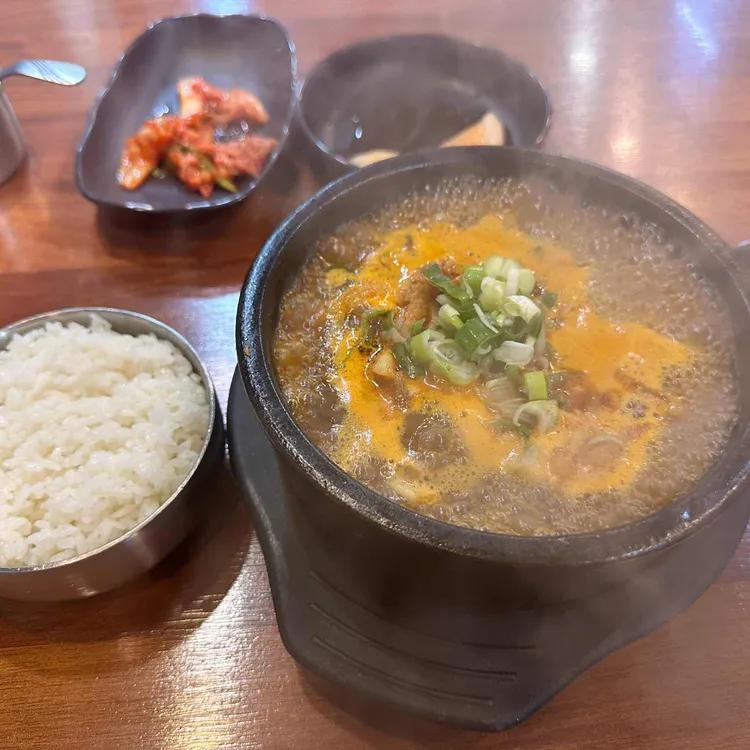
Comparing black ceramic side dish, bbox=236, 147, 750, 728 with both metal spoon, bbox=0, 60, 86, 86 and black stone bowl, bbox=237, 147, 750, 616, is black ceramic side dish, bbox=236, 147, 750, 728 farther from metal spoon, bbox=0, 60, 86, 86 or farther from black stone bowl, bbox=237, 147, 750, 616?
metal spoon, bbox=0, 60, 86, 86

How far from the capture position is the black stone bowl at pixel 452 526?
102 centimetres

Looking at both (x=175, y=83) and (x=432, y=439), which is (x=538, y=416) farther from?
(x=175, y=83)

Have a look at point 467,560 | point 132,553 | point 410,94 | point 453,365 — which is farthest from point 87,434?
point 410,94

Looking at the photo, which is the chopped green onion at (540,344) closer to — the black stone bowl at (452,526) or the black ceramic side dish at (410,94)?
the black stone bowl at (452,526)

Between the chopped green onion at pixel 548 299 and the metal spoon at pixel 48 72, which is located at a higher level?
the metal spoon at pixel 48 72

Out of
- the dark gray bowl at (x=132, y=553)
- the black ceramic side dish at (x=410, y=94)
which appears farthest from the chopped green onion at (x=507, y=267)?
the black ceramic side dish at (x=410, y=94)

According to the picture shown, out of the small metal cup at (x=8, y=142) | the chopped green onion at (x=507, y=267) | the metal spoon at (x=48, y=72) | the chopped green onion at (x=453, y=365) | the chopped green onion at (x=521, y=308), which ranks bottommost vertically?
the small metal cup at (x=8, y=142)

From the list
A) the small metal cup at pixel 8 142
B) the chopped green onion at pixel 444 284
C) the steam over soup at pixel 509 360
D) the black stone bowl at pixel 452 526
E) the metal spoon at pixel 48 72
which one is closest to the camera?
the black stone bowl at pixel 452 526

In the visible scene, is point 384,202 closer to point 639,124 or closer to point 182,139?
point 182,139

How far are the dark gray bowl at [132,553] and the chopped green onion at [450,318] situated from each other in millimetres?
613

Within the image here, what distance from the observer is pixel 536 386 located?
1.31m

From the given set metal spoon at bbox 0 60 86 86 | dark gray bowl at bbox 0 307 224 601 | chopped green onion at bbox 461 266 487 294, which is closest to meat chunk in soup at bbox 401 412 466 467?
chopped green onion at bbox 461 266 487 294

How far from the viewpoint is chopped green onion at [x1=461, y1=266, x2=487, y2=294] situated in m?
1.46

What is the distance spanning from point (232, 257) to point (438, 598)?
1.45 metres
